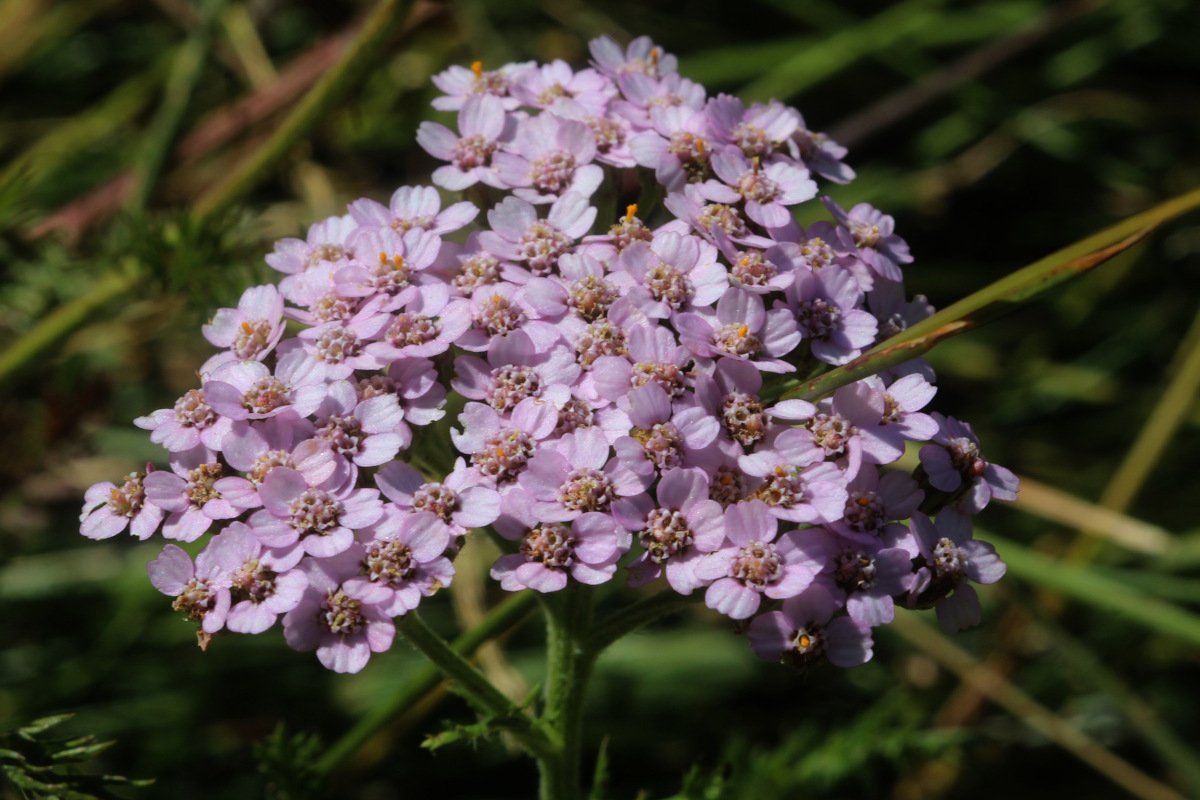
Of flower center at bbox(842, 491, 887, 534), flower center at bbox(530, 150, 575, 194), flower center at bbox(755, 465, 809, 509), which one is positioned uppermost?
flower center at bbox(530, 150, 575, 194)

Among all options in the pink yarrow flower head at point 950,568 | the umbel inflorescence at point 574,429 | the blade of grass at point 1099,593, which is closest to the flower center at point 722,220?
the umbel inflorescence at point 574,429

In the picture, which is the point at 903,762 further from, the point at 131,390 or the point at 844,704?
the point at 131,390

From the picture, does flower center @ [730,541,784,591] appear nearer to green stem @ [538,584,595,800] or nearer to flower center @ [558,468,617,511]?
flower center @ [558,468,617,511]

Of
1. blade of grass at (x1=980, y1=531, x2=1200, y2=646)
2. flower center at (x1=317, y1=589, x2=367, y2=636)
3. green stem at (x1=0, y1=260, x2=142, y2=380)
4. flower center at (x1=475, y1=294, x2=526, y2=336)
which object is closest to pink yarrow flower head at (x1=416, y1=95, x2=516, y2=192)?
flower center at (x1=475, y1=294, x2=526, y2=336)

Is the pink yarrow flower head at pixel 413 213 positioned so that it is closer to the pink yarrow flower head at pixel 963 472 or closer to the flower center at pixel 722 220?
the flower center at pixel 722 220

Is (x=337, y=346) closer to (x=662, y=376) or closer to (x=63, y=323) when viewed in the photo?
(x=662, y=376)

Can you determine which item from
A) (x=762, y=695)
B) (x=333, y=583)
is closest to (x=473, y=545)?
(x=762, y=695)

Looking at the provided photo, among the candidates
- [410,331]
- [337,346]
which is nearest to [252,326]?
[337,346]
